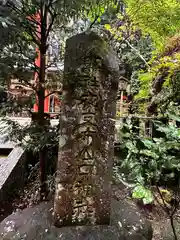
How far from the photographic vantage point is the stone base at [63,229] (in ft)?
4.82

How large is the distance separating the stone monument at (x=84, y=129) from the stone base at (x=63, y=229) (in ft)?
0.24

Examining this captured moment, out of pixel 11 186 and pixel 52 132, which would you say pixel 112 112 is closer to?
pixel 52 132

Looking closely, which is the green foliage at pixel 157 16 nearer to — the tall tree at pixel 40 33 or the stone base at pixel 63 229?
the tall tree at pixel 40 33

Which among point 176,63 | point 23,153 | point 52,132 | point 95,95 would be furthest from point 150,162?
point 23,153

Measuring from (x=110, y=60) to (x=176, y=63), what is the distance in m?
1.84

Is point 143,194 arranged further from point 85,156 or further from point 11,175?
point 11,175

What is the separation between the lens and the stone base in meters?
1.47

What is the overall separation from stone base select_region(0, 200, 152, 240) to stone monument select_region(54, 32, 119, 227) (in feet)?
0.24

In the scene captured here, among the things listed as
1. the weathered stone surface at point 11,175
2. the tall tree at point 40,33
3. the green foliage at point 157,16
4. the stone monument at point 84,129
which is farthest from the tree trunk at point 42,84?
the green foliage at point 157,16

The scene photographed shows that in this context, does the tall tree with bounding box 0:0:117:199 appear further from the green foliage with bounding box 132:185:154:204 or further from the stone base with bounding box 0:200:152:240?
the green foliage with bounding box 132:185:154:204

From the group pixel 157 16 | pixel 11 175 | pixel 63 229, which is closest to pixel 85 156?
pixel 63 229

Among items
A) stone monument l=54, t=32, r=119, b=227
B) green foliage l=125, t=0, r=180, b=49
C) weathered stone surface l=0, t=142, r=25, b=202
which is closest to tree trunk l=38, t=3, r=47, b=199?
weathered stone surface l=0, t=142, r=25, b=202

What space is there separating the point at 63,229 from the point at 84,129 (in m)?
0.77

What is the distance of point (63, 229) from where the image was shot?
1.50m
